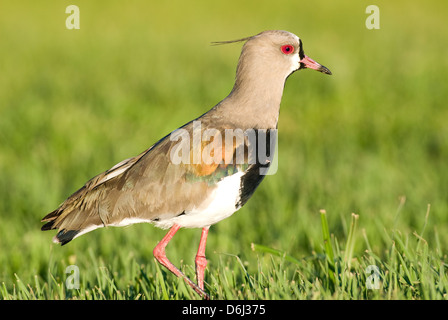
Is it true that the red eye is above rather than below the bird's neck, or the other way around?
above

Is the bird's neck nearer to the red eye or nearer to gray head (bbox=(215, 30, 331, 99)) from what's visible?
gray head (bbox=(215, 30, 331, 99))

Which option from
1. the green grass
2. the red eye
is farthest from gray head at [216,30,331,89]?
the green grass

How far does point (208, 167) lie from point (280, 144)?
5.20 metres

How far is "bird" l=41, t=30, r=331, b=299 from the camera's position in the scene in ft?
13.1

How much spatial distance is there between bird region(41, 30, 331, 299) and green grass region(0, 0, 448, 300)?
0.36m

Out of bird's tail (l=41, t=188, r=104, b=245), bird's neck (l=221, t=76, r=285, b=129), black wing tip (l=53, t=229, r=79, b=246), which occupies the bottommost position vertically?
black wing tip (l=53, t=229, r=79, b=246)

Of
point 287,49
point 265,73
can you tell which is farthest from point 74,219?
point 287,49

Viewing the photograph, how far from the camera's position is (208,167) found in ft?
13.3

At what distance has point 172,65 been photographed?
12086mm

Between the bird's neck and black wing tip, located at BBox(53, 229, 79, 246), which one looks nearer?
the bird's neck

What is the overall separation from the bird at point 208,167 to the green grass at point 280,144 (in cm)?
A: 36

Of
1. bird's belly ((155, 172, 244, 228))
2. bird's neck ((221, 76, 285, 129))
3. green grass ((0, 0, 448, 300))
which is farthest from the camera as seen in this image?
green grass ((0, 0, 448, 300))

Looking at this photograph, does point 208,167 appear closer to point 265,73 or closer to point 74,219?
point 265,73

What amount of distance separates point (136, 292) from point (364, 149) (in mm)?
5144
